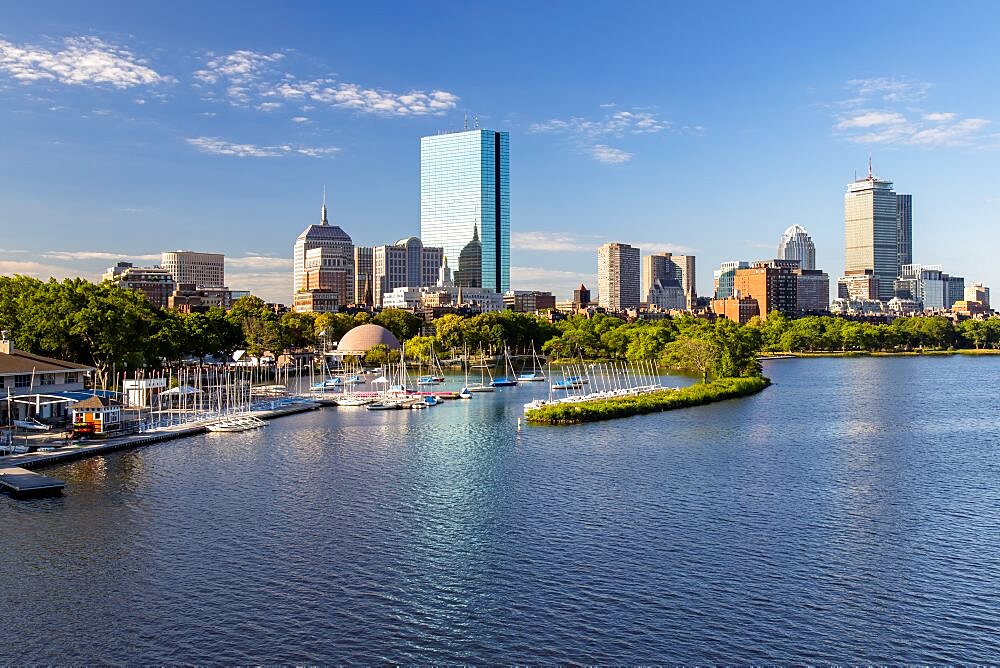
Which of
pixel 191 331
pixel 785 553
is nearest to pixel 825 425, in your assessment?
pixel 785 553

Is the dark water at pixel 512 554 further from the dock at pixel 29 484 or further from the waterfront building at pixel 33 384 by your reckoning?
the waterfront building at pixel 33 384

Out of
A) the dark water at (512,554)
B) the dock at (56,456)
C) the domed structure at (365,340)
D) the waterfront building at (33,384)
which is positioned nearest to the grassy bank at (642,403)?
the dark water at (512,554)

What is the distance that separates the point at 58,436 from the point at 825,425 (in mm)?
67521

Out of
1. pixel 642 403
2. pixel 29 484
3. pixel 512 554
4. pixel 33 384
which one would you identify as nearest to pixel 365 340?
pixel 642 403

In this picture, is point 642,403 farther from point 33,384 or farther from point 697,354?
point 33,384

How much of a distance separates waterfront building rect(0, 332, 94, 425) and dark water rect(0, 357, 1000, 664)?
1205 cm

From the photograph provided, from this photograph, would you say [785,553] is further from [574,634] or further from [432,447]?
[432,447]

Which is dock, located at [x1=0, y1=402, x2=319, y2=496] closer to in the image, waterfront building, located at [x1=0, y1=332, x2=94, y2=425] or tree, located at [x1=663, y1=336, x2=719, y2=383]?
waterfront building, located at [x1=0, y1=332, x2=94, y2=425]

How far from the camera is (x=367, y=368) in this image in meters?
164

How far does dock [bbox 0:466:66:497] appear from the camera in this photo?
168 ft

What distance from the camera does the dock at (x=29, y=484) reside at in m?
51.3

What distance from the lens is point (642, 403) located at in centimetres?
9562

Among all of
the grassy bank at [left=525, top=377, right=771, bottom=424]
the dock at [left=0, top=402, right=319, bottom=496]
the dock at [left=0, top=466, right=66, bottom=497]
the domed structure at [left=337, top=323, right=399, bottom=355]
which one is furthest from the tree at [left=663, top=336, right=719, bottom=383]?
the dock at [left=0, top=466, right=66, bottom=497]

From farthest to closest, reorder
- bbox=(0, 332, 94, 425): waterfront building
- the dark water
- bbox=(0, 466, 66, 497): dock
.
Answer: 1. bbox=(0, 332, 94, 425): waterfront building
2. bbox=(0, 466, 66, 497): dock
3. the dark water
